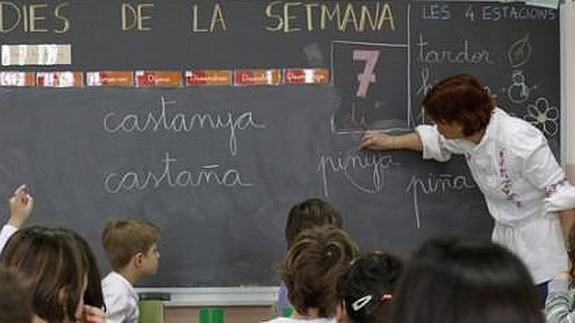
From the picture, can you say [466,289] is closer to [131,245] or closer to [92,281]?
[92,281]

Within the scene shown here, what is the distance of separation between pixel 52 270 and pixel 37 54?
1.90m

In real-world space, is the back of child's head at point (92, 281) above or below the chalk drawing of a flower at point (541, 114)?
below

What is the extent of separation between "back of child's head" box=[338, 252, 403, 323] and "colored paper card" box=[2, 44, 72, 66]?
7.13 feet

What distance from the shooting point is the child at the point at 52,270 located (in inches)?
102

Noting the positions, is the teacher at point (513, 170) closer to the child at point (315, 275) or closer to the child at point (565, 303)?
the child at point (565, 303)

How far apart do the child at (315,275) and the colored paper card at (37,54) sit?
1.72 m

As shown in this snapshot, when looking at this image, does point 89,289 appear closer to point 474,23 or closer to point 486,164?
point 486,164

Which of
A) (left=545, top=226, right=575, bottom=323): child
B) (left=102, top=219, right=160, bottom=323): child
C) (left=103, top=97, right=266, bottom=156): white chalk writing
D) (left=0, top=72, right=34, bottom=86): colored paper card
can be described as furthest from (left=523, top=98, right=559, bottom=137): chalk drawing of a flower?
(left=0, top=72, right=34, bottom=86): colored paper card

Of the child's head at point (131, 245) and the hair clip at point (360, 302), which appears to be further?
the child's head at point (131, 245)

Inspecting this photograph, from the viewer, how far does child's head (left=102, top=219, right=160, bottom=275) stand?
13.1 ft

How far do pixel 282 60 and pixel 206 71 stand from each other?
12.6 inches

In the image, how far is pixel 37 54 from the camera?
170 inches

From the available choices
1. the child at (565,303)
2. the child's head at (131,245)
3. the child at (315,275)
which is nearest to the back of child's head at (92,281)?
the child at (315,275)

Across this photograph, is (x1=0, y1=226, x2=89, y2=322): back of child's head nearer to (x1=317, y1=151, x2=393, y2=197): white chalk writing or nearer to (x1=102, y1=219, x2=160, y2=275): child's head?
(x1=102, y1=219, x2=160, y2=275): child's head
